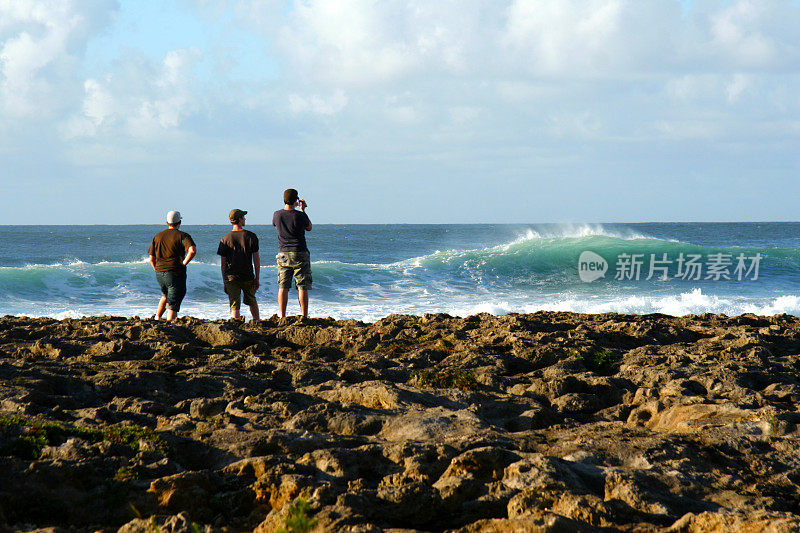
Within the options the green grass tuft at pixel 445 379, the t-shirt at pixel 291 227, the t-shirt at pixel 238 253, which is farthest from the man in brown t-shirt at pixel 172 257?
the green grass tuft at pixel 445 379

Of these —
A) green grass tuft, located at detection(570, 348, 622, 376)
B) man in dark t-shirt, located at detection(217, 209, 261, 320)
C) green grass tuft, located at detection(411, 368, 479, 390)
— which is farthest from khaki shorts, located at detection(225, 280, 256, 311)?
green grass tuft, located at detection(570, 348, 622, 376)

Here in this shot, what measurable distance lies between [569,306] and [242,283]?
10.0 m

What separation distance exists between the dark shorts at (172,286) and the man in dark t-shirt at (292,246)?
1.20m

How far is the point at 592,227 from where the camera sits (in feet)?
134

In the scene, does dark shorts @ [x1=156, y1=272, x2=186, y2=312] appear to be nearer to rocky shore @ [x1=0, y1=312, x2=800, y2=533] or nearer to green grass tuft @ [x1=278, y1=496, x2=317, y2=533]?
rocky shore @ [x1=0, y1=312, x2=800, y2=533]

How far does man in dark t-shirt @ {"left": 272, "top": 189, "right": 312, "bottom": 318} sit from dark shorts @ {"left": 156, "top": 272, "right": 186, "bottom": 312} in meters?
1.20

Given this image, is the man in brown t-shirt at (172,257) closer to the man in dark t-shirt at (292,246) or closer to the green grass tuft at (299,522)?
the man in dark t-shirt at (292,246)

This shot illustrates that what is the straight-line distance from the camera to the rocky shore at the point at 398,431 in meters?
2.66

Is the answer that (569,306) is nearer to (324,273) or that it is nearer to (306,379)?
(324,273)

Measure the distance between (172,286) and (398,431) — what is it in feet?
16.7

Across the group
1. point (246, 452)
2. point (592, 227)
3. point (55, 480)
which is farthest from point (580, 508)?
point (592, 227)

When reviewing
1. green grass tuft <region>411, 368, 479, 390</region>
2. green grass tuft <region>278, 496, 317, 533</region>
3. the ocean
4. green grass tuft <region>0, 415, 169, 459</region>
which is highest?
green grass tuft <region>278, 496, 317, 533</region>

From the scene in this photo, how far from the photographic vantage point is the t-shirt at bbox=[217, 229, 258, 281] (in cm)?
806

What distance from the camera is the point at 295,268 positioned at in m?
8.46
